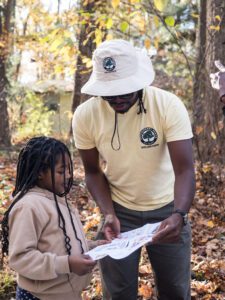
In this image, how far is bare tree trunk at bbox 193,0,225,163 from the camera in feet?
19.8

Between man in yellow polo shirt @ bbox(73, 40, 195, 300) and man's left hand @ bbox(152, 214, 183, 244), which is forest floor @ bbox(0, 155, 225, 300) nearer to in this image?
man in yellow polo shirt @ bbox(73, 40, 195, 300)

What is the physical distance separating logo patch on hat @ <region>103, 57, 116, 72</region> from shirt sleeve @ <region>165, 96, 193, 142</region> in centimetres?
40

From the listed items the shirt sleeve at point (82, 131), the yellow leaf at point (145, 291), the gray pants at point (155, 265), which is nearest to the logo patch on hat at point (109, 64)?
the shirt sleeve at point (82, 131)

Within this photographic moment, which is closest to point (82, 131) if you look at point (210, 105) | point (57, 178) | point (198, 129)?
point (57, 178)

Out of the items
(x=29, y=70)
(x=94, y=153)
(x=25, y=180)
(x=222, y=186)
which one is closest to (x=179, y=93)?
(x=222, y=186)

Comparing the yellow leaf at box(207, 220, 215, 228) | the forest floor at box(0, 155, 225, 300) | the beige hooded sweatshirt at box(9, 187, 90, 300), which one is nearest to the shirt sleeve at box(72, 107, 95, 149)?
the beige hooded sweatshirt at box(9, 187, 90, 300)

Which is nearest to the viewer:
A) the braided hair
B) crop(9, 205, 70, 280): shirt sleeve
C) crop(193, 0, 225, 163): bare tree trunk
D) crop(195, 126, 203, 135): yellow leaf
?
crop(9, 205, 70, 280): shirt sleeve

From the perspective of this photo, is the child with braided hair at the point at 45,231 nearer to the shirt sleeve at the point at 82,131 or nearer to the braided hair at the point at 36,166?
the braided hair at the point at 36,166

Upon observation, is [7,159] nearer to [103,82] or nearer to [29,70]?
[103,82]

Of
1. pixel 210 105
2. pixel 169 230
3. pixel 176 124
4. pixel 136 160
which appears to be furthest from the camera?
pixel 210 105

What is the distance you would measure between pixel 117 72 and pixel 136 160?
53 cm

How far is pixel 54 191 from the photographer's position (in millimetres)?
2285

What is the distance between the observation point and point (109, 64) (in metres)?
2.56

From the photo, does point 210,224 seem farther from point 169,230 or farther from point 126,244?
point 126,244
